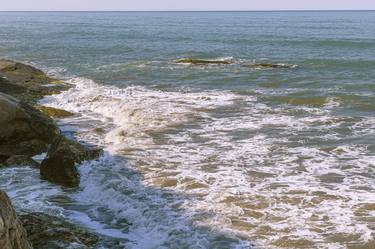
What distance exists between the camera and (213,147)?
1430 centimetres

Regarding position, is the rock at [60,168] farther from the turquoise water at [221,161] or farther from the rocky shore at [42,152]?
the turquoise water at [221,161]

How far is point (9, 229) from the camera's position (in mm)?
5707

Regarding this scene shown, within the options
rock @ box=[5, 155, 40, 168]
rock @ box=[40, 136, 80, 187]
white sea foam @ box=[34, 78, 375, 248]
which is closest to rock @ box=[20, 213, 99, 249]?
white sea foam @ box=[34, 78, 375, 248]

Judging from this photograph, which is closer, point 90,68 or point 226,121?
point 226,121

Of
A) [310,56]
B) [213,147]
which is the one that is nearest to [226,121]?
[213,147]

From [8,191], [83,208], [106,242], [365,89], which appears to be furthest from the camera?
[365,89]

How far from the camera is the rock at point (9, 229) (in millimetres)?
5543

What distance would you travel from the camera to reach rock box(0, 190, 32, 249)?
5.54m

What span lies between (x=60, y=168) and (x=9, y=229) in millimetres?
5720

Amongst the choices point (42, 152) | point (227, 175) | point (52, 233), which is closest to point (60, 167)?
A: point (42, 152)

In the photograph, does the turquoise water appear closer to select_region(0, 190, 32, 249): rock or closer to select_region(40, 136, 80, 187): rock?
select_region(40, 136, 80, 187): rock

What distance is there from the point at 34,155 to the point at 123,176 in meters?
3.05

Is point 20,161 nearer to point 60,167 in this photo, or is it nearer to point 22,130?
point 22,130

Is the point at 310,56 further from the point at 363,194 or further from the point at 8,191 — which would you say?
the point at 8,191
